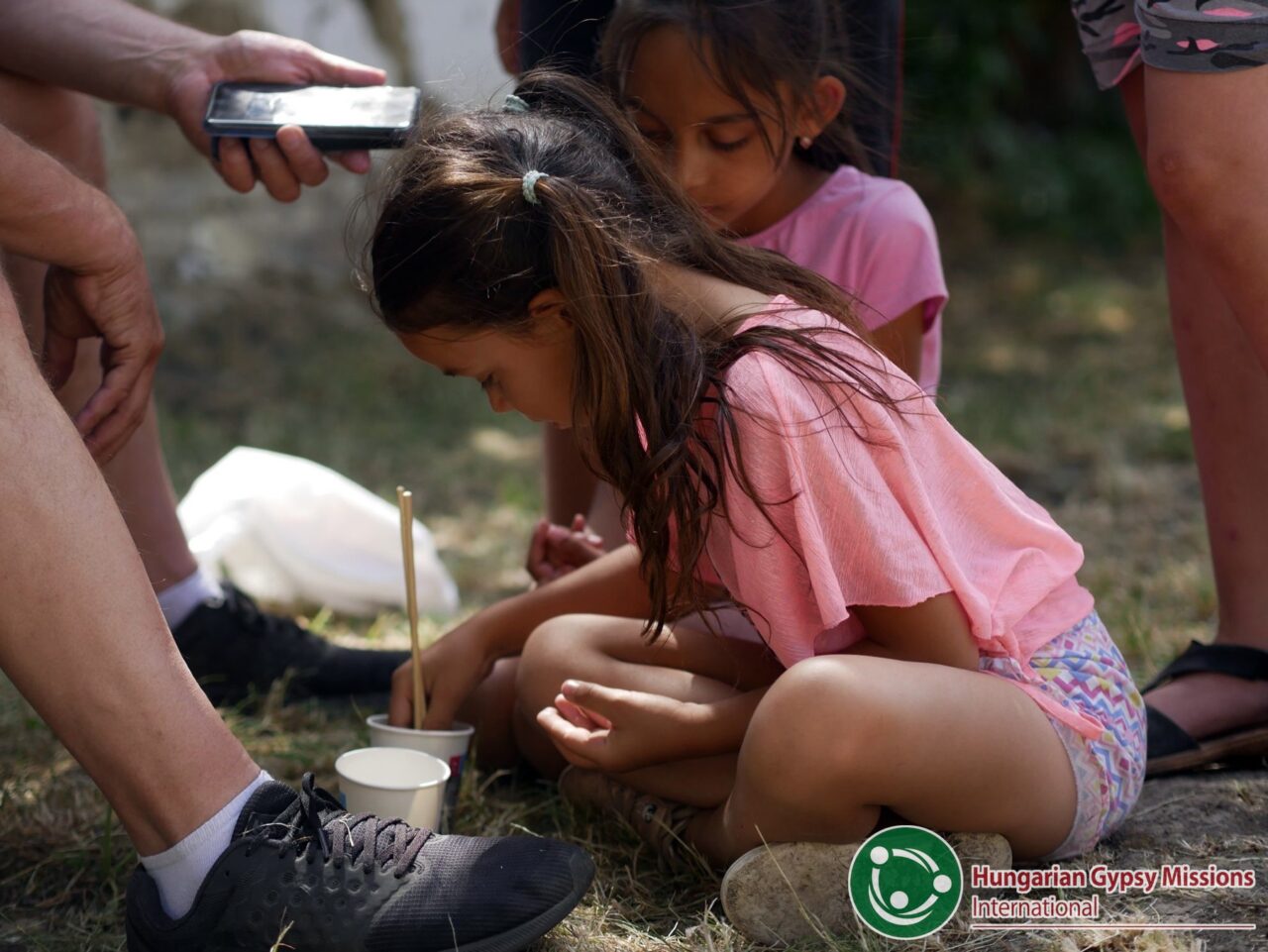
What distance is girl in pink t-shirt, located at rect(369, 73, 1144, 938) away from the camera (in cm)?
136

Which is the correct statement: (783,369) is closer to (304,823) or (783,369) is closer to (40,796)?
(304,823)

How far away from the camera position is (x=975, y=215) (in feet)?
18.6

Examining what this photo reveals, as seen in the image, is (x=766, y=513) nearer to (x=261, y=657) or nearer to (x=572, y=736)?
(x=572, y=736)

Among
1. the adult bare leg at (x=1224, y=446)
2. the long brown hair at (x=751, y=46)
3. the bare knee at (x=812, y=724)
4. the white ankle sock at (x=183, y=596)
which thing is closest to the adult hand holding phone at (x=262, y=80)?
the long brown hair at (x=751, y=46)

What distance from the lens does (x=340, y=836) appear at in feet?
4.44

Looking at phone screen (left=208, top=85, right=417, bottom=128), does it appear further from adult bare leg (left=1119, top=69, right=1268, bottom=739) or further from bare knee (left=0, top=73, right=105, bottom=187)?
adult bare leg (left=1119, top=69, right=1268, bottom=739)

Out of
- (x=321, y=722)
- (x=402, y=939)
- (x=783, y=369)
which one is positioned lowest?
(x=321, y=722)

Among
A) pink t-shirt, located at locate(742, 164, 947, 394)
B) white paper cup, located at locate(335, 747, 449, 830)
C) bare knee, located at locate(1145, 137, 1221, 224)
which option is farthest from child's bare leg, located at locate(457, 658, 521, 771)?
bare knee, located at locate(1145, 137, 1221, 224)

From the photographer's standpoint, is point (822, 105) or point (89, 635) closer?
point (89, 635)

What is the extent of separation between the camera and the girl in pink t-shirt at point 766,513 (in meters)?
1.36

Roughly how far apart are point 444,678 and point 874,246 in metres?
0.81

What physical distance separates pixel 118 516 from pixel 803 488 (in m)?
0.64

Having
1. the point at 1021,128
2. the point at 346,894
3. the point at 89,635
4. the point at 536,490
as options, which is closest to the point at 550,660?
the point at 346,894

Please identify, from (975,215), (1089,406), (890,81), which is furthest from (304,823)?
(975,215)
